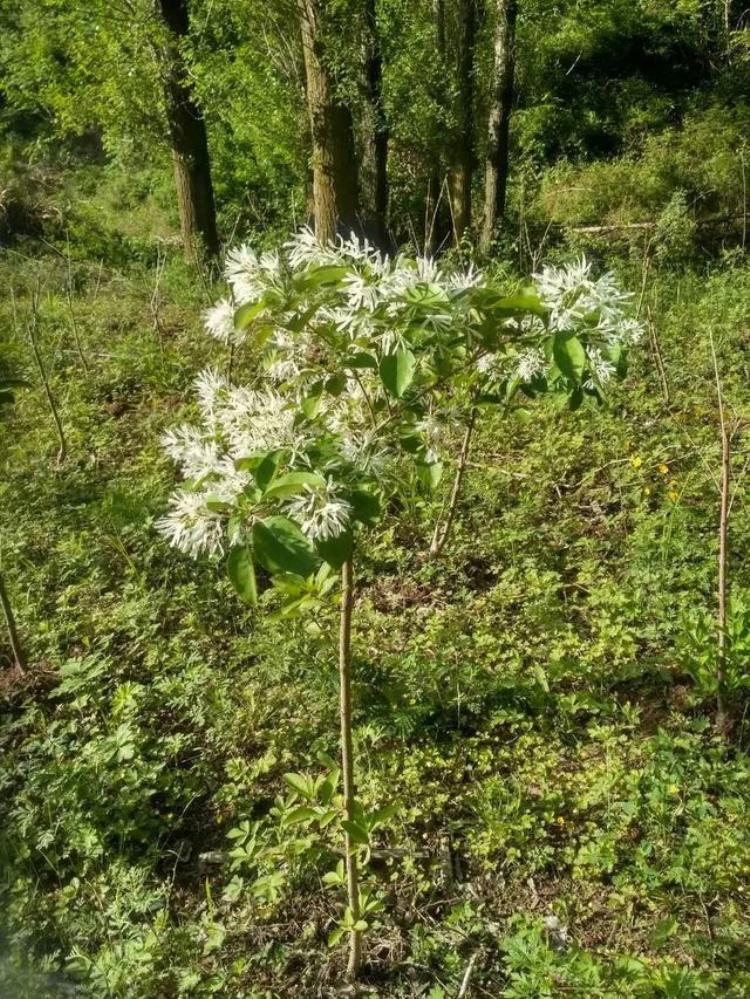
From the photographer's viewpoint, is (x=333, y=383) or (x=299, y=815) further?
(x=299, y=815)

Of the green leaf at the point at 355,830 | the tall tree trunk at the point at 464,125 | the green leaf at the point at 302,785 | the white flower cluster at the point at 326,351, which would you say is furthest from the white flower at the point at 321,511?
the tall tree trunk at the point at 464,125

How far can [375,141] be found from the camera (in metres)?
8.63

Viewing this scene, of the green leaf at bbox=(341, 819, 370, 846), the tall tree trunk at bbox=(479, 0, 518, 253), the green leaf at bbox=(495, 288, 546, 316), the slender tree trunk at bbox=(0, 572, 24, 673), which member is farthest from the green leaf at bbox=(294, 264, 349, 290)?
the tall tree trunk at bbox=(479, 0, 518, 253)

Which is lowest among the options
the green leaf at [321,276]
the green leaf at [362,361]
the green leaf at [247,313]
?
the green leaf at [362,361]

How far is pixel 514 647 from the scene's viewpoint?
2830 mm

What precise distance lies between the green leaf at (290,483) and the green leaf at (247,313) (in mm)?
328

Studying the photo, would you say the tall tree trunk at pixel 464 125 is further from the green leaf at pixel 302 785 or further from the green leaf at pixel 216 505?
the green leaf at pixel 216 505

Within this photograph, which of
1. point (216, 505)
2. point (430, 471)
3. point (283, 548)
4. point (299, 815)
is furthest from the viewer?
point (299, 815)

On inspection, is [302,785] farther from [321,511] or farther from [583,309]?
[583,309]

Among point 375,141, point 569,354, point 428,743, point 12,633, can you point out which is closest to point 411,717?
point 428,743

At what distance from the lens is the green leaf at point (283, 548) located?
1.07 m

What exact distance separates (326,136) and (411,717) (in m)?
4.94

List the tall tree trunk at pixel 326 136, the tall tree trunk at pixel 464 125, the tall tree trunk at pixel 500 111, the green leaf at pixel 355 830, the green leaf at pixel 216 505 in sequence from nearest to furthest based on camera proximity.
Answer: the green leaf at pixel 216 505 < the green leaf at pixel 355 830 < the tall tree trunk at pixel 326 136 < the tall tree trunk at pixel 500 111 < the tall tree trunk at pixel 464 125

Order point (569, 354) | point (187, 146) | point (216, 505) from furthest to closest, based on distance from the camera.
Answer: point (187, 146) → point (569, 354) → point (216, 505)
